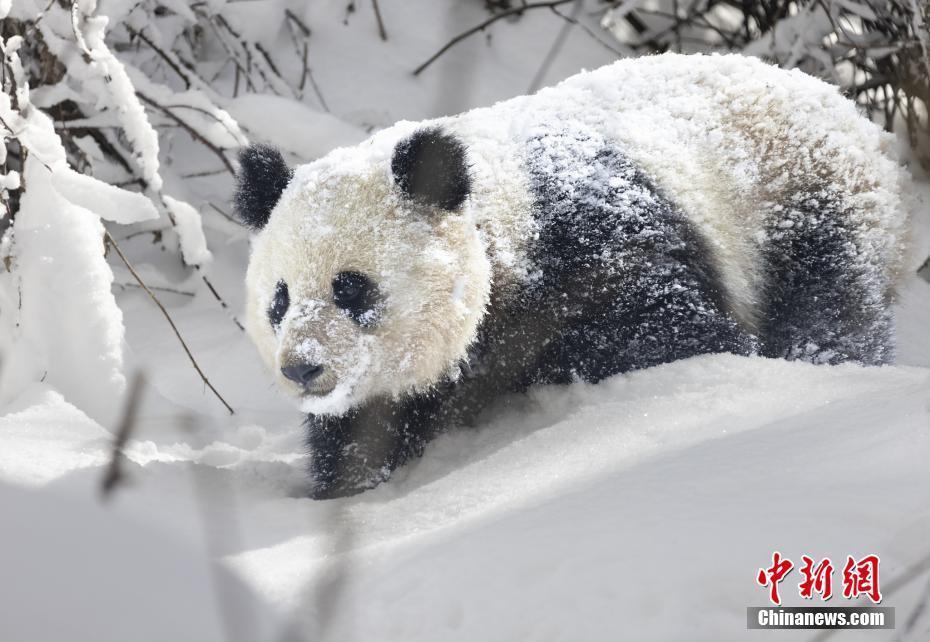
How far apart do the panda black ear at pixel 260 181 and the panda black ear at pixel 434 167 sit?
0.40 meters

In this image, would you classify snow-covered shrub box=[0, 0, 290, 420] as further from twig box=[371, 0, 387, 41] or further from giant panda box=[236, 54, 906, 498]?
twig box=[371, 0, 387, 41]

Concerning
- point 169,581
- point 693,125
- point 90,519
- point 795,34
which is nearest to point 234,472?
point 90,519

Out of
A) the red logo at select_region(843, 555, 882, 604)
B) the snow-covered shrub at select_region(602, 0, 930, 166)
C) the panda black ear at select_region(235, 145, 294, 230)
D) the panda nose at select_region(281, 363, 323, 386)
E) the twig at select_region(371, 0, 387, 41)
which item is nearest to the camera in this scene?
the red logo at select_region(843, 555, 882, 604)

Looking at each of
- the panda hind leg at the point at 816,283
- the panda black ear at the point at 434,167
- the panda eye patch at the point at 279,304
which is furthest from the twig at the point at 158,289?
the panda hind leg at the point at 816,283

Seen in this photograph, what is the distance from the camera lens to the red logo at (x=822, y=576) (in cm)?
123

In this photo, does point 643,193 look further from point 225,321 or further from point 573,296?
point 225,321

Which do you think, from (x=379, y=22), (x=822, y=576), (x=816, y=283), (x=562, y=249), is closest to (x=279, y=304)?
(x=562, y=249)

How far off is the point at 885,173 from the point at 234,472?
198cm

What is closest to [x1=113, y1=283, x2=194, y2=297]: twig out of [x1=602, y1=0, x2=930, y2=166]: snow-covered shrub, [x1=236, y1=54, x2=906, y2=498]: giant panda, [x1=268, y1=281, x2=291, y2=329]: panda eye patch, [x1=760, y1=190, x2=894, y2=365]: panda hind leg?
[x1=236, y1=54, x2=906, y2=498]: giant panda

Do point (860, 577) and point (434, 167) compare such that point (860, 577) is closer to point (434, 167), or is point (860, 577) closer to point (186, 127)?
point (434, 167)

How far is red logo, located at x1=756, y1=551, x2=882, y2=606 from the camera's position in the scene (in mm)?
1233

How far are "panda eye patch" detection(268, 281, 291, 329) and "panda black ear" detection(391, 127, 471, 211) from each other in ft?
1.35

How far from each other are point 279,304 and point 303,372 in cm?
26

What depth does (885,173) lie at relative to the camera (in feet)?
8.89
